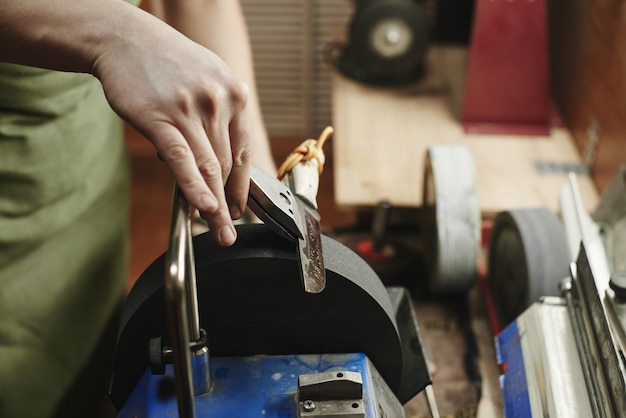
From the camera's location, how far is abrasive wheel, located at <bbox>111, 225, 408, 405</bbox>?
645 millimetres

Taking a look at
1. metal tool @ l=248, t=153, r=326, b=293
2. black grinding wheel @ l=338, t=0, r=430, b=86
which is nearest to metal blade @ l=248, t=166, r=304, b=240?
metal tool @ l=248, t=153, r=326, b=293

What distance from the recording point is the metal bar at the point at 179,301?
0.46 meters

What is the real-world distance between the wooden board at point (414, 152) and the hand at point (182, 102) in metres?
0.74

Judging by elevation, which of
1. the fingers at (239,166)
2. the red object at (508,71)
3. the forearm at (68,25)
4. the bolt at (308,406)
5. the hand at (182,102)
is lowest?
the red object at (508,71)

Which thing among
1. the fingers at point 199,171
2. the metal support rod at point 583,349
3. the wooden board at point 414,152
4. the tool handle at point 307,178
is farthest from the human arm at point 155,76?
the wooden board at point 414,152

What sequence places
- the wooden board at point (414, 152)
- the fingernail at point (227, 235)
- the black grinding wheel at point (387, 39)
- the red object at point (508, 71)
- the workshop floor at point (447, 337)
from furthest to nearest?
the black grinding wheel at point (387, 39), the red object at point (508, 71), the wooden board at point (414, 152), the workshop floor at point (447, 337), the fingernail at point (227, 235)

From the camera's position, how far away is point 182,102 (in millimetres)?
554

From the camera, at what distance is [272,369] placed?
67cm

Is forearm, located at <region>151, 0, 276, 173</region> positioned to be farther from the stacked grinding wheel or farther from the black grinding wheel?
the black grinding wheel

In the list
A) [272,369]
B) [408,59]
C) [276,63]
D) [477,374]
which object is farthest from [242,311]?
[276,63]

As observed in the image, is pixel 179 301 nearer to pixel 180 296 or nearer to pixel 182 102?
pixel 180 296

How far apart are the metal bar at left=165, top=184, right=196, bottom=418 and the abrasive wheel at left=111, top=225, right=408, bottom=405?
0.12m

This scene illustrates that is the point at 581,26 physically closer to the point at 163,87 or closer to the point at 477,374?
the point at 477,374

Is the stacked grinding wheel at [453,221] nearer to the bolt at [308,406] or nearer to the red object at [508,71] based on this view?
the bolt at [308,406]
